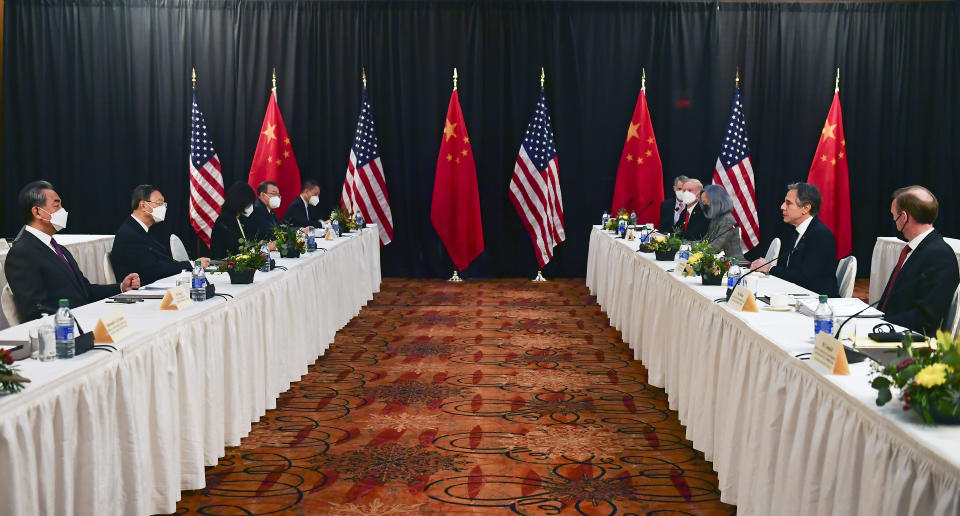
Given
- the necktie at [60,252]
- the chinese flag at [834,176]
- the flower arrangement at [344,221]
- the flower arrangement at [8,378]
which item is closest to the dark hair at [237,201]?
the flower arrangement at [344,221]

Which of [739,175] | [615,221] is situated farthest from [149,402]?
[739,175]

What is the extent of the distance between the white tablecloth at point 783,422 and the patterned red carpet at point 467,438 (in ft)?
0.93

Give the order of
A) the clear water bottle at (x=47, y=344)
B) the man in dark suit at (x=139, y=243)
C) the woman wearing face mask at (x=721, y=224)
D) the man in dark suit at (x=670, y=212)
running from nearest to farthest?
the clear water bottle at (x=47, y=344) < the man in dark suit at (x=139, y=243) < the woman wearing face mask at (x=721, y=224) < the man in dark suit at (x=670, y=212)

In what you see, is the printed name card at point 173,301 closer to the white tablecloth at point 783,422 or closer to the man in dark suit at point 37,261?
the man in dark suit at point 37,261

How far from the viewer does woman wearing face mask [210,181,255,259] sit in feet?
22.8

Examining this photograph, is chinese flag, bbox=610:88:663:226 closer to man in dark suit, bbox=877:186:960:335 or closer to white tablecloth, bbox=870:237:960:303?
white tablecloth, bbox=870:237:960:303

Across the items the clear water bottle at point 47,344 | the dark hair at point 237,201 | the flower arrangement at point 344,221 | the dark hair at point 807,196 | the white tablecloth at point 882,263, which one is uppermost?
the dark hair at point 807,196

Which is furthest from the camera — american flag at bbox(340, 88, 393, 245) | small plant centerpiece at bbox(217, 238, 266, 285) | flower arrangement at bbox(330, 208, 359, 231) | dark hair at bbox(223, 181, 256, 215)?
american flag at bbox(340, 88, 393, 245)

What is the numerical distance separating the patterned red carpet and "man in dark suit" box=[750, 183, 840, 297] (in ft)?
3.78

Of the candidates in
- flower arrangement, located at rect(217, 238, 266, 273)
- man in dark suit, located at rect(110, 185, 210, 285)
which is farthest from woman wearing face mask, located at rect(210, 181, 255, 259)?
flower arrangement, located at rect(217, 238, 266, 273)

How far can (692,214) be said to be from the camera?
822cm

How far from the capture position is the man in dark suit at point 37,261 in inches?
170

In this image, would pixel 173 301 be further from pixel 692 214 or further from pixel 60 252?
pixel 692 214

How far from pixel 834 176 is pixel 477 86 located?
4.43 m
